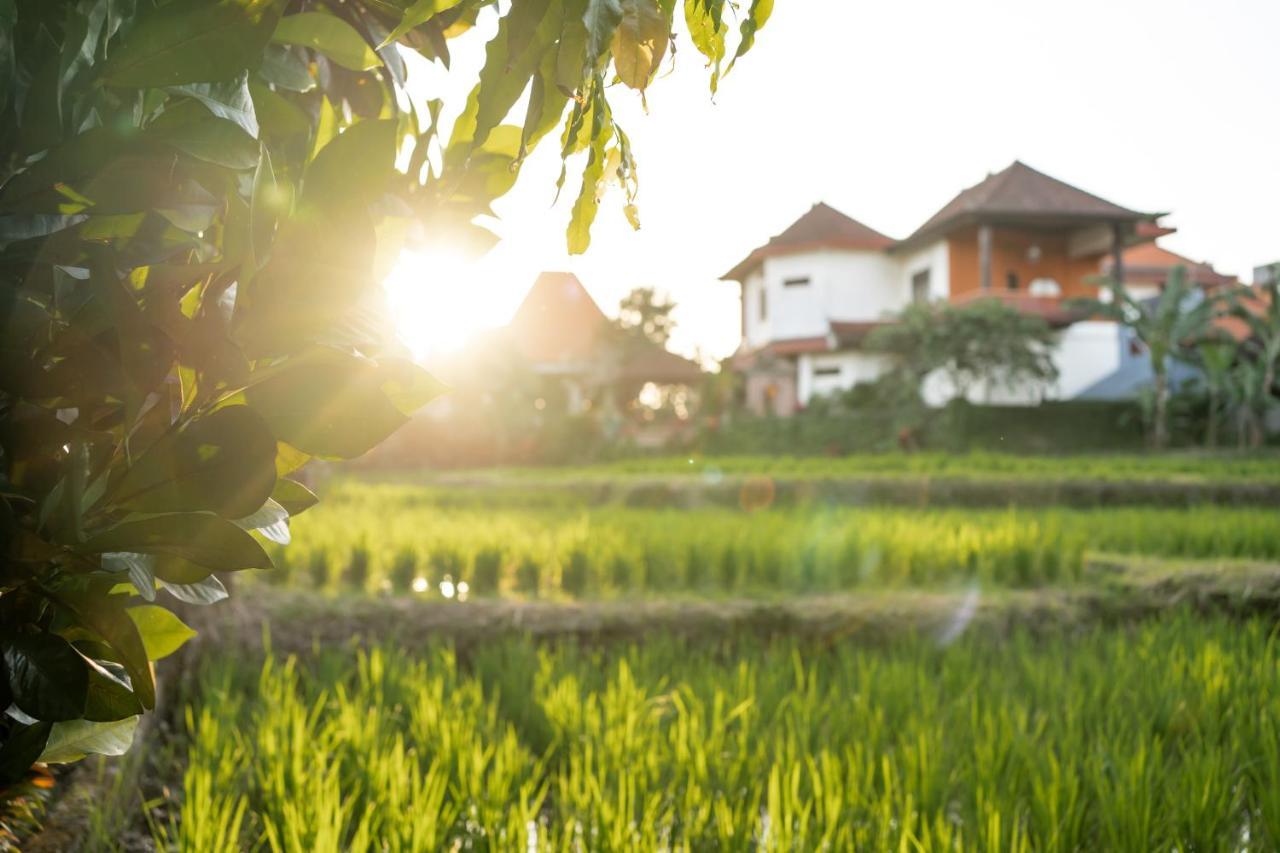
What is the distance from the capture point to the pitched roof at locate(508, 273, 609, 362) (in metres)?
23.5

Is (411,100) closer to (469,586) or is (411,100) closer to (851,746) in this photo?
(851,746)

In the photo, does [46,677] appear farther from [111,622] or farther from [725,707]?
[725,707]

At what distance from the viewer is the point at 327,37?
92 centimetres

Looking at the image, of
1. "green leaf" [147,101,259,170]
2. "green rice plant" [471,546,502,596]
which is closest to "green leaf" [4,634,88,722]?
"green leaf" [147,101,259,170]

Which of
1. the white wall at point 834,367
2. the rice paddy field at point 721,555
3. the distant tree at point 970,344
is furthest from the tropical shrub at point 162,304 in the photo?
the white wall at point 834,367

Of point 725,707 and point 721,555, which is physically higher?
point 721,555

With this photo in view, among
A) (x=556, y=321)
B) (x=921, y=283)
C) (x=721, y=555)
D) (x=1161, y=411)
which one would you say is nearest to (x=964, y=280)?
(x=921, y=283)

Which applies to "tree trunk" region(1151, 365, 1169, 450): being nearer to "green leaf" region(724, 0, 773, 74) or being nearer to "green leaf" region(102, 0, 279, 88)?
"green leaf" region(724, 0, 773, 74)

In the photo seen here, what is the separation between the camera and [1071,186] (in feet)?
65.7

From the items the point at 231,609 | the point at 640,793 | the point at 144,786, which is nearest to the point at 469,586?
the point at 231,609

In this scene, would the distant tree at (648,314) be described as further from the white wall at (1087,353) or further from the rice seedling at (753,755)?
the rice seedling at (753,755)

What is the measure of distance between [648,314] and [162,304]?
73.0 ft

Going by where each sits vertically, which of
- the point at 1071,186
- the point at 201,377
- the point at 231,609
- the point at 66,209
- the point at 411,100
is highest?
the point at 1071,186

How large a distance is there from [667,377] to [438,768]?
1974 cm
